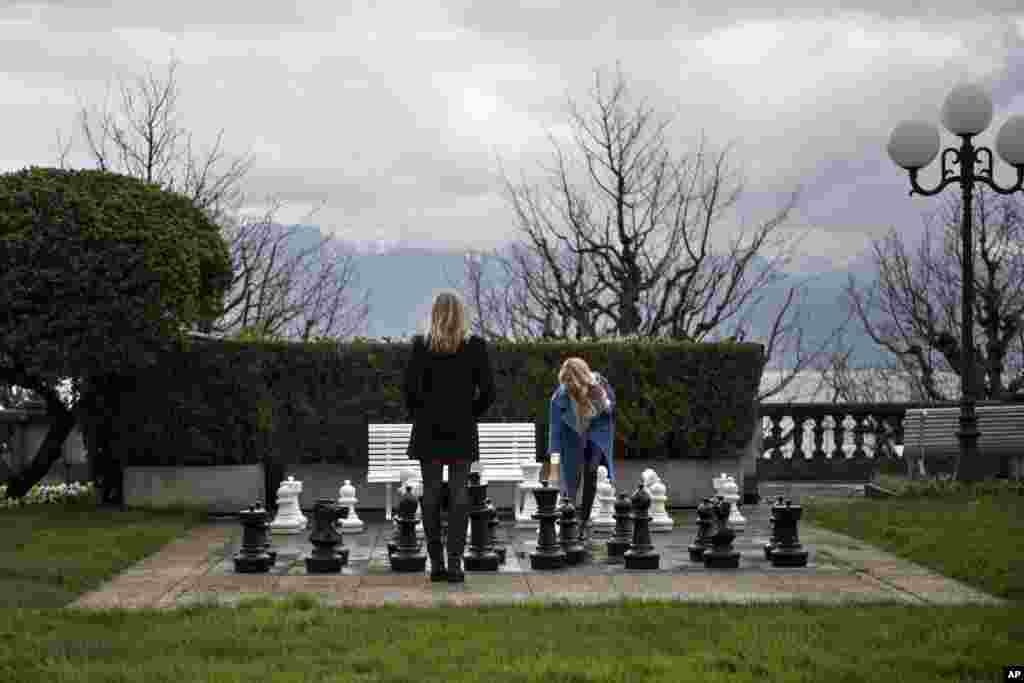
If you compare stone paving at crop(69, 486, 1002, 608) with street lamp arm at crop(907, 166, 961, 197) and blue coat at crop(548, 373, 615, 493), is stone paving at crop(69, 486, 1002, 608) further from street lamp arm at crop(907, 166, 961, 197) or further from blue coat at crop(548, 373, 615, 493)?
street lamp arm at crop(907, 166, 961, 197)

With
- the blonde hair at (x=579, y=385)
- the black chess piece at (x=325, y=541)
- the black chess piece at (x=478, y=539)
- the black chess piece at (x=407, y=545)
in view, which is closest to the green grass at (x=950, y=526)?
Answer: the blonde hair at (x=579, y=385)

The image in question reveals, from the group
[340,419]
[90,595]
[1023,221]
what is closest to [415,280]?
[1023,221]

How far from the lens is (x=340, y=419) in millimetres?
17656

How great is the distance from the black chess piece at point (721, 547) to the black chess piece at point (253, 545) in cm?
328

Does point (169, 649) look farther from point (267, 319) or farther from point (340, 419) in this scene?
point (267, 319)

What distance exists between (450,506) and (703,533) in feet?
7.91

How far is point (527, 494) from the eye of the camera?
16000 millimetres

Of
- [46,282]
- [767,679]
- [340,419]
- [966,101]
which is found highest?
[966,101]

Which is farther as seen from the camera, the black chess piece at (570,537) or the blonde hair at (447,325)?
the black chess piece at (570,537)

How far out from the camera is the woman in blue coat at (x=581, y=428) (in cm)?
1302

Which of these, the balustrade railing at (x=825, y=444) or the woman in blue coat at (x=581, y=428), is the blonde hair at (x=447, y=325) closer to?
the woman in blue coat at (x=581, y=428)

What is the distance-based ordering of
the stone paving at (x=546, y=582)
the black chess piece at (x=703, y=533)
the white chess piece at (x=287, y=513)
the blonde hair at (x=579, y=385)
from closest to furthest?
the stone paving at (x=546, y=582) < the black chess piece at (x=703, y=533) < the blonde hair at (x=579, y=385) < the white chess piece at (x=287, y=513)

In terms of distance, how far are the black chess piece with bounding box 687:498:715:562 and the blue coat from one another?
1286mm

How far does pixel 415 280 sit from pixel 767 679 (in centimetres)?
4458
